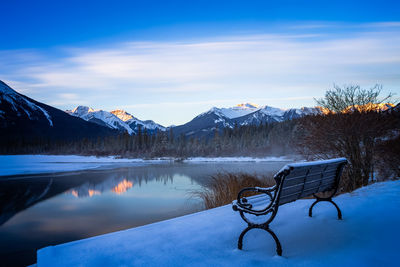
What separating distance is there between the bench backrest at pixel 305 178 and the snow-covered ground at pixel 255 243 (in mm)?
561

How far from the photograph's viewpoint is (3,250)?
5465 mm

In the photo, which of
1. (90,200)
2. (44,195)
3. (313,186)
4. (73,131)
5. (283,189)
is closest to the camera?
(283,189)

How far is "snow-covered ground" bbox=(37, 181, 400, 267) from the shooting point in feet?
9.43

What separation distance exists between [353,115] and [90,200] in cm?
1002

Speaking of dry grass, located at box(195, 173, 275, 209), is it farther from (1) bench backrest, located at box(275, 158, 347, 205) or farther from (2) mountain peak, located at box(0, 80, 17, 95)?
(2) mountain peak, located at box(0, 80, 17, 95)

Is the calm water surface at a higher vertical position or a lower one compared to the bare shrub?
lower

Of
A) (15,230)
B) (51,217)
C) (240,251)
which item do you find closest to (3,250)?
(15,230)

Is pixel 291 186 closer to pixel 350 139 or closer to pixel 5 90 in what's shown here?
pixel 350 139

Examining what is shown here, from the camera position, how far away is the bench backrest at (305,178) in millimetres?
2829

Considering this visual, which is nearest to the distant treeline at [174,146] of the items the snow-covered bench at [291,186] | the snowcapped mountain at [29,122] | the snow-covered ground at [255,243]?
the snow-covered ground at [255,243]

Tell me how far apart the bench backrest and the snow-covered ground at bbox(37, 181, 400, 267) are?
1.84ft

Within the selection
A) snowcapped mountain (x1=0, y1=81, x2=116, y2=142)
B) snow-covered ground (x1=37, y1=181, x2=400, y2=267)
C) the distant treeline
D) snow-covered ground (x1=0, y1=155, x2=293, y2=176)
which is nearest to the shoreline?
snow-covered ground (x1=0, y1=155, x2=293, y2=176)

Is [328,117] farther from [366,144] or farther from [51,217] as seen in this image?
[51,217]

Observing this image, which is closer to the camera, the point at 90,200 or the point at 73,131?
the point at 90,200
